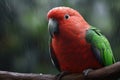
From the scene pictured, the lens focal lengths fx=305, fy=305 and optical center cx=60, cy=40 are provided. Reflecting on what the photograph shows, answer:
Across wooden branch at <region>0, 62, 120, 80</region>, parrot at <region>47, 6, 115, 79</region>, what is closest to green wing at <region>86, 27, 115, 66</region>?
parrot at <region>47, 6, 115, 79</region>

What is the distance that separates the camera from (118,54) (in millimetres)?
1736

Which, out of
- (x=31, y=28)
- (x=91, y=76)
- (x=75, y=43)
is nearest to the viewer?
(x=91, y=76)

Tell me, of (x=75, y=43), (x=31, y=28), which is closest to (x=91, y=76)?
(x=75, y=43)

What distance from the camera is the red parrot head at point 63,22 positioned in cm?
139

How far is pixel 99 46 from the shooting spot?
145 centimetres

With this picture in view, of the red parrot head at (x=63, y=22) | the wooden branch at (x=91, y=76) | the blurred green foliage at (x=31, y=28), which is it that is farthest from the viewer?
the blurred green foliage at (x=31, y=28)

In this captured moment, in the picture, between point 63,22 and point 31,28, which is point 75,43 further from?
point 31,28

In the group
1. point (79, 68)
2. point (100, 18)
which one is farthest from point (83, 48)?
point (100, 18)

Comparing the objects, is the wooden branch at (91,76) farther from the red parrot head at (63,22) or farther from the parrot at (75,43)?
the red parrot head at (63,22)

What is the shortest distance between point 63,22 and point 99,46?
0.68 feet

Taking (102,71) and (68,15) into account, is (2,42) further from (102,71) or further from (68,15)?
(102,71)

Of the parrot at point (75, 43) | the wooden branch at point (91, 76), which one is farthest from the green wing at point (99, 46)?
the wooden branch at point (91, 76)

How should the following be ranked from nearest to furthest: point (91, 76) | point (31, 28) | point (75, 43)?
point (91, 76) < point (75, 43) < point (31, 28)

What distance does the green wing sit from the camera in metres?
1.43
